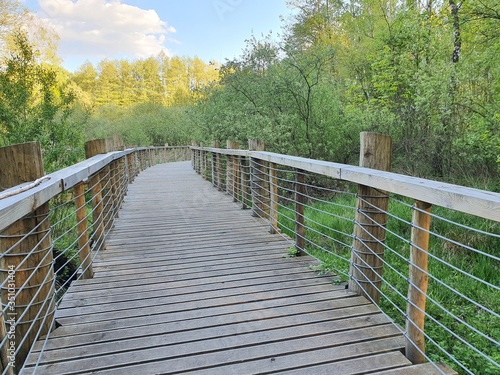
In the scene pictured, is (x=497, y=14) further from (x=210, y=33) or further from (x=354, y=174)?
(x=210, y=33)

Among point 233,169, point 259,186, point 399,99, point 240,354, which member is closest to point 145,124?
point 399,99

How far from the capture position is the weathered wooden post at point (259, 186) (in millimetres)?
4695

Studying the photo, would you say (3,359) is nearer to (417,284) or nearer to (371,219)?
(417,284)

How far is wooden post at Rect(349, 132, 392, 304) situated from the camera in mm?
2270

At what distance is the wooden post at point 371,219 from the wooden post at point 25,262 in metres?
1.93

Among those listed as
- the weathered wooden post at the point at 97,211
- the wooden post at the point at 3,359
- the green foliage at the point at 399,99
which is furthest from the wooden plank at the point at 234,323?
the green foliage at the point at 399,99

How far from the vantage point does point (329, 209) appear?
7.04 m

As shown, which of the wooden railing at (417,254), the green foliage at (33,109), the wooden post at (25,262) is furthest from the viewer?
the green foliage at (33,109)

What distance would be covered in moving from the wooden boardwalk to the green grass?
1.08 ft

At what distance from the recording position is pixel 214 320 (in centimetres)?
212

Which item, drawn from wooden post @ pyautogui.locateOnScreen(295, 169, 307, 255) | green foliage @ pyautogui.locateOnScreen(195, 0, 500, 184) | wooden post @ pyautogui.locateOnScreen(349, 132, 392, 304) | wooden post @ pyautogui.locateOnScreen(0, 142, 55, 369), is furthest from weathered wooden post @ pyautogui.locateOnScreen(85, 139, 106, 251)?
green foliage @ pyautogui.locateOnScreen(195, 0, 500, 184)

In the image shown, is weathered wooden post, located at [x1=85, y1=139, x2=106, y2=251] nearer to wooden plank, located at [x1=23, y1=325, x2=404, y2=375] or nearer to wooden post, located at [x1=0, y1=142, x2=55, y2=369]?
wooden post, located at [x1=0, y1=142, x2=55, y2=369]

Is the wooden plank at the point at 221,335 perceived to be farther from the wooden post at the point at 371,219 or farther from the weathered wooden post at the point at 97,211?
the weathered wooden post at the point at 97,211

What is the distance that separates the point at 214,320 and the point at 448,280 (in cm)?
301
